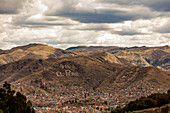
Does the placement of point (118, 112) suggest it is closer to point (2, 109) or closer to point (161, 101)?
point (161, 101)

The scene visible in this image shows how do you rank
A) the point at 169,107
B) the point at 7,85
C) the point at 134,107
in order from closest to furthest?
the point at 169,107, the point at 7,85, the point at 134,107

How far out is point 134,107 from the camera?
110875 mm

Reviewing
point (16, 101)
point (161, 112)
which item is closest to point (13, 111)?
point (16, 101)

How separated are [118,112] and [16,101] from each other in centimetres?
3968

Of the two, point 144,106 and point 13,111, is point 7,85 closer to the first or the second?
point 13,111

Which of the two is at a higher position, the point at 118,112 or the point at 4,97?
the point at 4,97

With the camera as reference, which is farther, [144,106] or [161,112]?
[144,106]

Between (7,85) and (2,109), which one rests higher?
(7,85)

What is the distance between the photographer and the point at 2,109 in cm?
9444

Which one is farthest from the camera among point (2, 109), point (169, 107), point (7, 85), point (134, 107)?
point (134, 107)

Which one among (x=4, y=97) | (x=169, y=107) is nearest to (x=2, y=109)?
(x=4, y=97)

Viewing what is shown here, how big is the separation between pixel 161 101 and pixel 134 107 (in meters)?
10.5

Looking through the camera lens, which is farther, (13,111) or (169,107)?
(13,111)

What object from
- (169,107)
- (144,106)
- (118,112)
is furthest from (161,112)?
(118,112)
